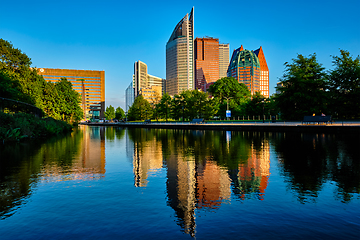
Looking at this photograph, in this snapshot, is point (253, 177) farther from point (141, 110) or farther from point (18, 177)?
point (141, 110)

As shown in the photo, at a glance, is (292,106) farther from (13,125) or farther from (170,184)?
(170,184)

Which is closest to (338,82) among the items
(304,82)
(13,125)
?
(304,82)

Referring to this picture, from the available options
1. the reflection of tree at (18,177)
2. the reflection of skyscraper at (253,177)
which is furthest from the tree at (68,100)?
the reflection of skyscraper at (253,177)

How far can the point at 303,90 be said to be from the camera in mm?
50500

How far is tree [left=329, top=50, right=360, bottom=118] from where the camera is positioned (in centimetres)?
4891

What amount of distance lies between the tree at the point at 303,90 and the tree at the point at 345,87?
2122 millimetres

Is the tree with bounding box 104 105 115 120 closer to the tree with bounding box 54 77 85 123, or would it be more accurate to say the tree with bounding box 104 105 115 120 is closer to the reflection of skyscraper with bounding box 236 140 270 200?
the tree with bounding box 54 77 85 123

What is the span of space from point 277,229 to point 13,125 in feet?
84.8

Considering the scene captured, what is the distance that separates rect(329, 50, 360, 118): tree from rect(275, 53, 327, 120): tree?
6.96 ft

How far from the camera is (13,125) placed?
24.3 meters

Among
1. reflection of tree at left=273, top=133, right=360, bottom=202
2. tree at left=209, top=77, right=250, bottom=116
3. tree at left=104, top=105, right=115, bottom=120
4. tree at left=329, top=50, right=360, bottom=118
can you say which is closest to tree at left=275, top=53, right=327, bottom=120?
tree at left=329, top=50, right=360, bottom=118

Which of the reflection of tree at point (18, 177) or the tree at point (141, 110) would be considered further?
the tree at point (141, 110)

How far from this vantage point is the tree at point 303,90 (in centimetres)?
4991

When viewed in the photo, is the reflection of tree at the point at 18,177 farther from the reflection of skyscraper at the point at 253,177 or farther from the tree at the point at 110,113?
the tree at the point at 110,113
